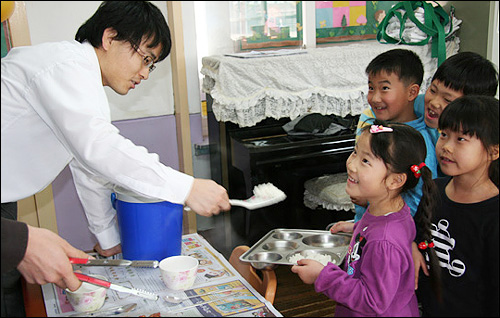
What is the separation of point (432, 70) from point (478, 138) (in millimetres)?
1671

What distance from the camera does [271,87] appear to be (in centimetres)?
199

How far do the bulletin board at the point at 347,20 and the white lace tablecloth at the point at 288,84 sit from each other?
278 millimetres

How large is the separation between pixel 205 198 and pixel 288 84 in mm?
1232

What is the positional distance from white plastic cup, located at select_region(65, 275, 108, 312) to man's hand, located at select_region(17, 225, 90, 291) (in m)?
0.04

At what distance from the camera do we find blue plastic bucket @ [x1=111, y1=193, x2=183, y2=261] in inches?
38.3

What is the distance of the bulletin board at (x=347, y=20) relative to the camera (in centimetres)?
242

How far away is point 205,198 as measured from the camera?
86cm

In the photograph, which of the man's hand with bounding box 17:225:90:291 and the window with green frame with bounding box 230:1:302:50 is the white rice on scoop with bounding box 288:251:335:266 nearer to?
the man's hand with bounding box 17:225:90:291

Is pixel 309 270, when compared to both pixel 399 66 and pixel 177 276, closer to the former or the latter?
pixel 177 276

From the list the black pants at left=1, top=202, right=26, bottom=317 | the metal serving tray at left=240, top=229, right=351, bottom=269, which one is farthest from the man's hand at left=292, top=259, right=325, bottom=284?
the black pants at left=1, top=202, right=26, bottom=317

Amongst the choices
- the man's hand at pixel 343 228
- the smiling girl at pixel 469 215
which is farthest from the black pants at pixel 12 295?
the man's hand at pixel 343 228

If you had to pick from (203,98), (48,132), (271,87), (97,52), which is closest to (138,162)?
(48,132)

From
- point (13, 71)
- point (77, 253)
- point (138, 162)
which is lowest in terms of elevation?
point (77, 253)

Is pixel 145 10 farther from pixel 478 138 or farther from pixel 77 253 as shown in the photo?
pixel 478 138
